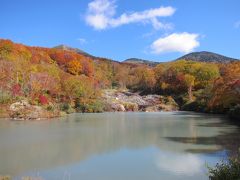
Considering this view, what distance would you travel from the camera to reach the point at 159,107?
5941 cm

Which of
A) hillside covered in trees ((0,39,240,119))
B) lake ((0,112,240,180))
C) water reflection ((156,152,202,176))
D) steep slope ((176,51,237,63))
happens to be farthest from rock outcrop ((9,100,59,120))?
steep slope ((176,51,237,63))

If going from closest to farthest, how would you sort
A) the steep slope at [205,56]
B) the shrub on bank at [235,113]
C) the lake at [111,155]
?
the lake at [111,155], the shrub on bank at [235,113], the steep slope at [205,56]

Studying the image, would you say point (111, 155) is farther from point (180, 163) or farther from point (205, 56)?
point (205, 56)

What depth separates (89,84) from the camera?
55344 mm

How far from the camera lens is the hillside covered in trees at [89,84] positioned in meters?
38.2

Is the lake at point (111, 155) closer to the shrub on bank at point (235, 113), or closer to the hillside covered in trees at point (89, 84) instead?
the hillside covered in trees at point (89, 84)

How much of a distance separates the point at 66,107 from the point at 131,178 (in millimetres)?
37823

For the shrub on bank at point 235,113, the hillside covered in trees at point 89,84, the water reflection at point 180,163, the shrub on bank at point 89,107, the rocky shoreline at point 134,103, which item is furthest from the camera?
the rocky shoreline at point 134,103

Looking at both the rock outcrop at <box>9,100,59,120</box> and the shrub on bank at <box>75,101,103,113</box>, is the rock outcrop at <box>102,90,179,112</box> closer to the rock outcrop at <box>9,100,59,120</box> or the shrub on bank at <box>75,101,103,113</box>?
the shrub on bank at <box>75,101,103,113</box>

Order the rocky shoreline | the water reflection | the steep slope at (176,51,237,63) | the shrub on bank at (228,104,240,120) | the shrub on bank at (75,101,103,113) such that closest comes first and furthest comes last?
the water reflection → the shrub on bank at (228,104,240,120) → the shrub on bank at (75,101,103,113) → the rocky shoreline → the steep slope at (176,51,237,63)

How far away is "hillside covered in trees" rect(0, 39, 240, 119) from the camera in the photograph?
38.2 meters

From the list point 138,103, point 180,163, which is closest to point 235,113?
point 180,163

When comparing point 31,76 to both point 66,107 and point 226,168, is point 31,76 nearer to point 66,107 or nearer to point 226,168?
point 66,107

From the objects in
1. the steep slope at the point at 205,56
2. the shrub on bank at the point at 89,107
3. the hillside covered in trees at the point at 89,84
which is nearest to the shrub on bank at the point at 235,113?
the hillside covered in trees at the point at 89,84
